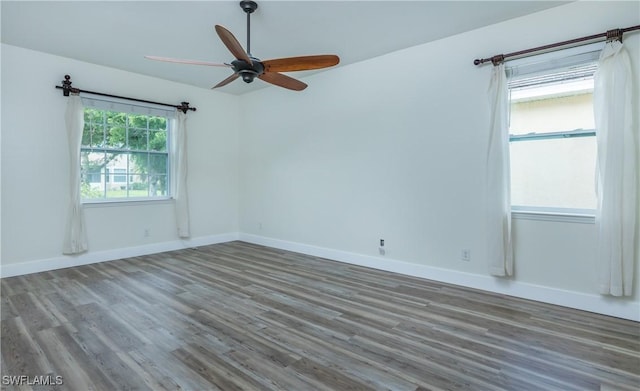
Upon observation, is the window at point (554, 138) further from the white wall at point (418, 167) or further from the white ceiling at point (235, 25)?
the white ceiling at point (235, 25)

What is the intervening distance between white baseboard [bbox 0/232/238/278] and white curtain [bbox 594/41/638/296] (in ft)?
17.6

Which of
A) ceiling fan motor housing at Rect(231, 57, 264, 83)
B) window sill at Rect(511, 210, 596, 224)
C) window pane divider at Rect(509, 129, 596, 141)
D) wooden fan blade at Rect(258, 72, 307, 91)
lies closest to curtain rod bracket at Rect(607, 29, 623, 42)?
window pane divider at Rect(509, 129, 596, 141)

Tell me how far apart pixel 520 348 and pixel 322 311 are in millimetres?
1497

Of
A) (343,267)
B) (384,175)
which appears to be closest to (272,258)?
(343,267)

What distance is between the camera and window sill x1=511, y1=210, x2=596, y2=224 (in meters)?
2.92

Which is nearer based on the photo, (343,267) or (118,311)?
(118,311)

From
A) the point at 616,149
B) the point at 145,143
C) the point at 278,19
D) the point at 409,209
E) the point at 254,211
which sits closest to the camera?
the point at 616,149

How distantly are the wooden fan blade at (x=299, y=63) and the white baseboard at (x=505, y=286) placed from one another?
2.51 m

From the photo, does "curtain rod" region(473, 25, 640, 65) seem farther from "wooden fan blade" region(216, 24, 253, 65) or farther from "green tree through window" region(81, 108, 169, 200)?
"green tree through window" region(81, 108, 169, 200)

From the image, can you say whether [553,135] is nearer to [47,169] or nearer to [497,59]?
[497,59]

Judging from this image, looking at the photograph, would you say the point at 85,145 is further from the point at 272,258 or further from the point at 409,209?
the point at 409,209

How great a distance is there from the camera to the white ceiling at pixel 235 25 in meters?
3.00

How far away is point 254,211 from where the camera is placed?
5.99 meters

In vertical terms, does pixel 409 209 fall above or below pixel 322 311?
above
